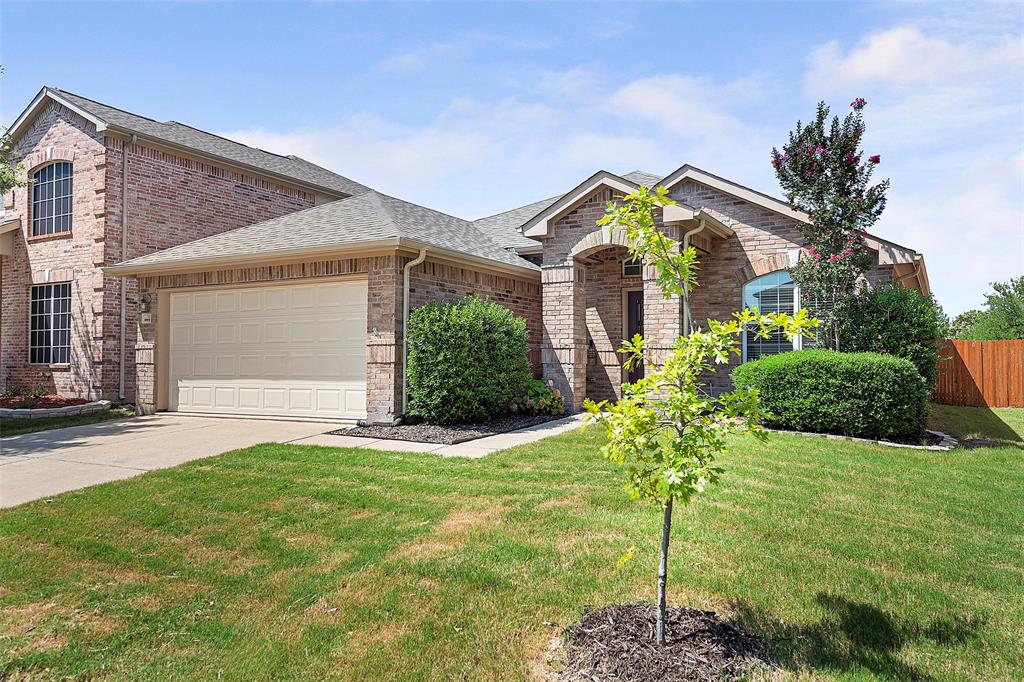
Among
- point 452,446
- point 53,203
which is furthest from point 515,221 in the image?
point 53,203

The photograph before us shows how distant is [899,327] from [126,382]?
1582 cm

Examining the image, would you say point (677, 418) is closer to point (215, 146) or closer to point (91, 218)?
point (91, 218)

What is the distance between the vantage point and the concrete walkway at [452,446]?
8.05m

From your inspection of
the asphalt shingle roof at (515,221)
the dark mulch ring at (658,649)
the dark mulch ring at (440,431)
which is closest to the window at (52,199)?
the asphalt shingle roof at (515,221)

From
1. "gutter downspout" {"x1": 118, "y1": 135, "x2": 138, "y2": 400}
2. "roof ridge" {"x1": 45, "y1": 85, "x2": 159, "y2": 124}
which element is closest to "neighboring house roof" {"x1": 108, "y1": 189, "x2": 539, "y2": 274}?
"gutter downspout" {"x1": 118, "y1": 135, "x2": 138, "y2": 400}

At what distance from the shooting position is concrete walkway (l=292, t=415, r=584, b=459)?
26.4 feet

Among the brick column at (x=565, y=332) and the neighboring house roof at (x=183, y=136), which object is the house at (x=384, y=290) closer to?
the brick column at (x=565, y=332)

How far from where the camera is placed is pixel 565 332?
39.6ft

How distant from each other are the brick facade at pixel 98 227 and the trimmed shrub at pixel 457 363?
8.35 m

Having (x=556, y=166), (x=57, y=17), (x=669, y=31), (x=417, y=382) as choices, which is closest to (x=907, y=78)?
(x=669, y=31)

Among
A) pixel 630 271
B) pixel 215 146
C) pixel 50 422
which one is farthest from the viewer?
pixel 215 146

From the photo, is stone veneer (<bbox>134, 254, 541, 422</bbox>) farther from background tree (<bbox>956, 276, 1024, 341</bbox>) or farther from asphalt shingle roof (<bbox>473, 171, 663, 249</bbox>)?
background tree (<bbox>956, 276, 1024, 341</bbox>)

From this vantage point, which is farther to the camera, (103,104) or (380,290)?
(103,104)

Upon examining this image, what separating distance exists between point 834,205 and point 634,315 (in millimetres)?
4752
